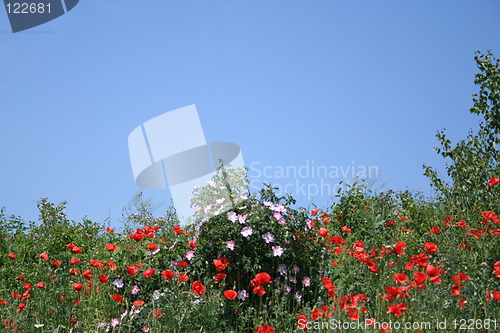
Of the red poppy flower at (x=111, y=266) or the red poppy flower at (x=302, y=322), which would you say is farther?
the red poppy flower at (x=111, y=266)

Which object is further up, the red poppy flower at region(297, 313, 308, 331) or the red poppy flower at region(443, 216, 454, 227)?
the red poppy flower at region(443, 216, 454, 227)

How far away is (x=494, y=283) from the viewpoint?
4113mm

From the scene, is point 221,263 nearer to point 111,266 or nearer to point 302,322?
point 302,322

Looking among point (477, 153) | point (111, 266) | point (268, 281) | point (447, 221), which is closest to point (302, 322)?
point (268, 281)

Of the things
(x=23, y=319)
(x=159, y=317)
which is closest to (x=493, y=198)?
(x=159, y=317)

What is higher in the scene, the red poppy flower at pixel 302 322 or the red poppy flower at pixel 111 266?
the red poppy flower at pixel 111 266

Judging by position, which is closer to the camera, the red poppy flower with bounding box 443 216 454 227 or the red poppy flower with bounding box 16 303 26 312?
the red poppy flower with bounding box 16 303 26 312

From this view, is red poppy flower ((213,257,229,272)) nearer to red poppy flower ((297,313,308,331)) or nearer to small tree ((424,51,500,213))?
red poppy flower ((297,313,308,331))

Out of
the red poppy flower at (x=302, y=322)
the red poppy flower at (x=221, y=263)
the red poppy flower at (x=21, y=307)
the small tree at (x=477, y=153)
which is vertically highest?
the small tree at (x=477, y=153)

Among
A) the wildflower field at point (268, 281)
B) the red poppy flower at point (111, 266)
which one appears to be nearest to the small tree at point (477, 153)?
the wildflower field at point (268, 281)

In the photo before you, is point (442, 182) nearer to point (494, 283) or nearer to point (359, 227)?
point (359, 227)

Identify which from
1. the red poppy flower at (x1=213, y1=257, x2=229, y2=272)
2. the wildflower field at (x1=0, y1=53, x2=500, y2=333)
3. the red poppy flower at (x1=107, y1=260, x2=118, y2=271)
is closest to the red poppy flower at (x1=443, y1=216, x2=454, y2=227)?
the wildflower field at (x1=0, y1=53, x2=500, y2=333)

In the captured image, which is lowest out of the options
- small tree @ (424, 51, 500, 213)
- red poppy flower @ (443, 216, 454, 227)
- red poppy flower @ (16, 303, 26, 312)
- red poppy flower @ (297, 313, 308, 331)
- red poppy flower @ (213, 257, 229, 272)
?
red poppy flower @ (297, 313, 308, 331)

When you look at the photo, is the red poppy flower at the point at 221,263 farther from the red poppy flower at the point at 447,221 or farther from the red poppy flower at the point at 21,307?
the red poppy flower at the point at 447,221
